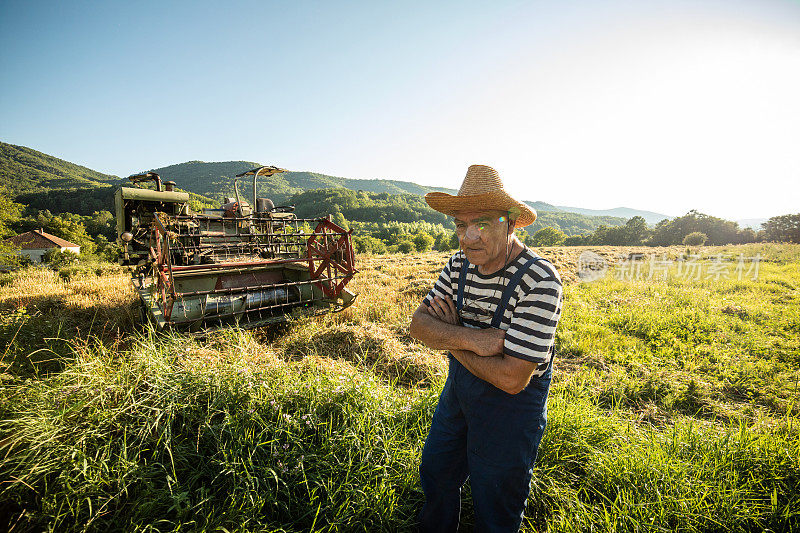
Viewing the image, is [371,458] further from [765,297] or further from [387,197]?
[387,197]

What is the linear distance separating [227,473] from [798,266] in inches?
940

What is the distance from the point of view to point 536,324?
1.41m

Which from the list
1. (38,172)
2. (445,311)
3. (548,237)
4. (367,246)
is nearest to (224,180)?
(38,172)

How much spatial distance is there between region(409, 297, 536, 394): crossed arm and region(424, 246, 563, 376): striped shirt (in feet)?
0.19

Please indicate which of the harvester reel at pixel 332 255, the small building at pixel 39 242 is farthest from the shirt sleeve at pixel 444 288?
the small building at pixel 39 242

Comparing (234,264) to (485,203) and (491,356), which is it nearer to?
(485,203)

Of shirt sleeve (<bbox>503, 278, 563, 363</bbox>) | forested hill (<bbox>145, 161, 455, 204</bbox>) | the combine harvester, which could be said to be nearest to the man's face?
shirt sleeve (<bbox>503, 278, 563, 363</bbox>)

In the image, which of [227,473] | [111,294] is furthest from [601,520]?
[111,294]

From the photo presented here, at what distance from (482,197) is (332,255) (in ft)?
16.5

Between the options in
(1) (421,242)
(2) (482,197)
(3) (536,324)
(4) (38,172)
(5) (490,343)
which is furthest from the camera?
(4) (38,172)

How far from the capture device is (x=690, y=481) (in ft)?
7.02

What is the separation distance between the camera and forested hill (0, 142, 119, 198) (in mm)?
88688

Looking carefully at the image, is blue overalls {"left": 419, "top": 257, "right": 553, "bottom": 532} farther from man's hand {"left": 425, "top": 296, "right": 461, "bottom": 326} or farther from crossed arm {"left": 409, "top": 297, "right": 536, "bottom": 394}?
man's hand {"left": 425, "top": 296, "right": 461, "bottom": 326}

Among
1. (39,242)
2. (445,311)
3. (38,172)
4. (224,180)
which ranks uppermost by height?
(224,180)
